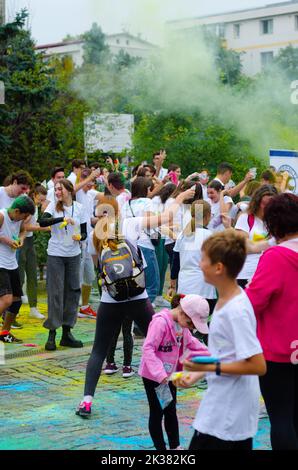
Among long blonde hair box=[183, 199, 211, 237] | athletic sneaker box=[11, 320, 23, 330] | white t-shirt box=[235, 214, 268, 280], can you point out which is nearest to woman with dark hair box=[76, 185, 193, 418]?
white t-shirt box=[235, 214, 268, 280]

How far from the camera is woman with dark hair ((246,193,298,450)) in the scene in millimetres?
4480

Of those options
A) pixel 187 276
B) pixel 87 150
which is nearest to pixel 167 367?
pixel 187 276

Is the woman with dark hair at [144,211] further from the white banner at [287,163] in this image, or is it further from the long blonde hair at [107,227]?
the white banner at [287,163]

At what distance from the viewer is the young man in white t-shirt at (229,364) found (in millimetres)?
3758

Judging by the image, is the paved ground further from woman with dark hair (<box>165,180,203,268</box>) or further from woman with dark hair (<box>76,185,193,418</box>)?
woman with dark hair (<box>165,180,203,268</box>)

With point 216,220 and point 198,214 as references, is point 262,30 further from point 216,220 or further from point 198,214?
point 198,214

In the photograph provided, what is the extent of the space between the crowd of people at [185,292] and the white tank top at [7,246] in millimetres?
15

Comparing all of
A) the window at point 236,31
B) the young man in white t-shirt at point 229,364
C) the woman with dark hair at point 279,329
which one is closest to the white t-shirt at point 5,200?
the woman with dark hair at point 279,329

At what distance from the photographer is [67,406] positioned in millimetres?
6547

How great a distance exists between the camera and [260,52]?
243 feet

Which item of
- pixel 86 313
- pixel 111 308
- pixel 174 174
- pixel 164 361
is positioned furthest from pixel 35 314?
pixel 164 361

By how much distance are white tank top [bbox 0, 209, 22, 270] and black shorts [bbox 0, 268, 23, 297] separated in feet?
0.18

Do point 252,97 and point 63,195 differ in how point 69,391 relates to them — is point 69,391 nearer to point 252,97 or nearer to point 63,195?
point 63,195

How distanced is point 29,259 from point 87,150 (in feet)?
23.7
